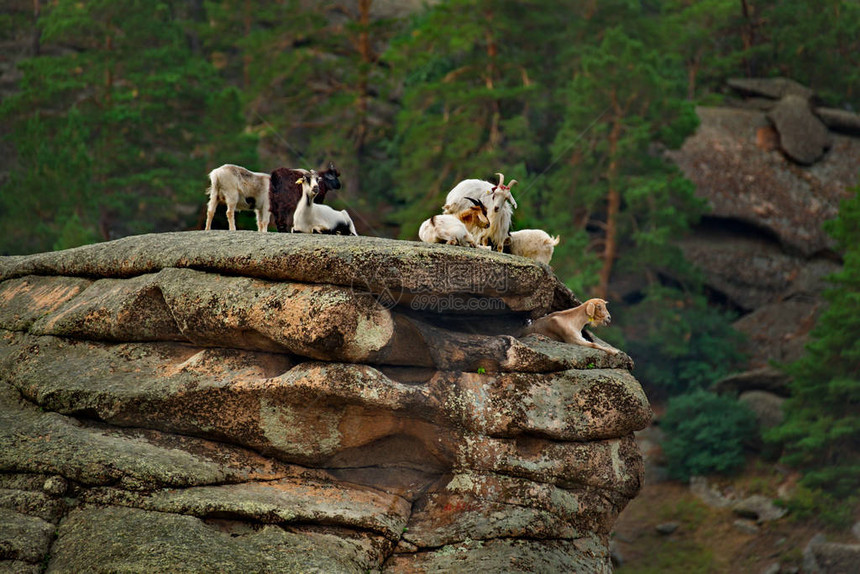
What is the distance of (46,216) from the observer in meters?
32.3

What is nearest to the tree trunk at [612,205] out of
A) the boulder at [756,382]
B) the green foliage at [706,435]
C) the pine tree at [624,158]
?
the pine tree at [624,158]

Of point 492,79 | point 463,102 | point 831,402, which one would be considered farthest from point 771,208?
point 463,102

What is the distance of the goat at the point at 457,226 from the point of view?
45.4 feet

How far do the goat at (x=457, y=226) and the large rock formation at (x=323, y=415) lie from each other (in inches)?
34.3

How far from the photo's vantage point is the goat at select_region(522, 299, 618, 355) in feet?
45.3

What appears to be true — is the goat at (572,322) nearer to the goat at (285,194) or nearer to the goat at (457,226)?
the goat at (457,226)

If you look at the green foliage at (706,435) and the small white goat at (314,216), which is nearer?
the small white goat at (314,216)

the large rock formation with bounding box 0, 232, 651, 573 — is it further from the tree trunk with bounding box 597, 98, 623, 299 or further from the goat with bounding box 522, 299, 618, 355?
the tree trunk with bounding box 597, 98, 623, 299

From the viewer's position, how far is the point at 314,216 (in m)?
14.1

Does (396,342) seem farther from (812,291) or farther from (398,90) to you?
(398,90)

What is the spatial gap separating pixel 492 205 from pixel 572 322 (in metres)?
2.07

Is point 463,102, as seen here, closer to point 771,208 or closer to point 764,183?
point 764,183

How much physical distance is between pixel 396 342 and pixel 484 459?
1874 mm

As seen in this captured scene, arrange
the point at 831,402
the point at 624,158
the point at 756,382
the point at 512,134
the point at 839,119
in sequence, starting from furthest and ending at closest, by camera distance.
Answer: the point at 839,119
the point at 512,134
the point at 624,158
the point at 756,382
the point at 831,402
